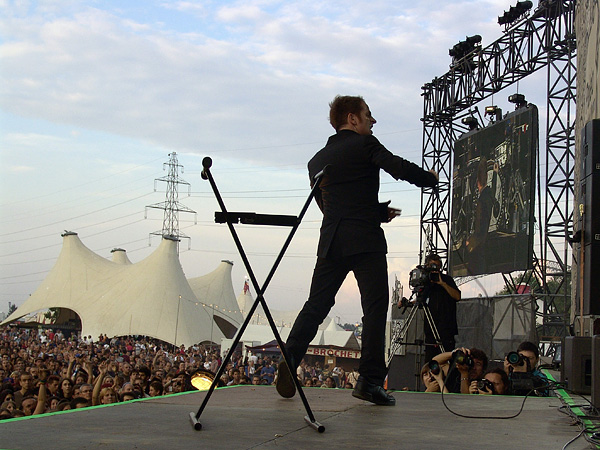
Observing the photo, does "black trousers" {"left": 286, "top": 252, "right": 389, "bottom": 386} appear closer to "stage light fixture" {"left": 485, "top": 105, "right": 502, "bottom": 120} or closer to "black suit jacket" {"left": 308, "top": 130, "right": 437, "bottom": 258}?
"black suit jacket" {"left": 308, "top": 130, "right": 437, "bottom": 258}

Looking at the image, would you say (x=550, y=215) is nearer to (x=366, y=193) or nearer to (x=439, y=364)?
(x=439, y=364)

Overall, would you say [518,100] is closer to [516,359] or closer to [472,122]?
[472,122]

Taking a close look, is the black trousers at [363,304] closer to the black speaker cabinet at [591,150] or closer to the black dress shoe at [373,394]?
the black dress shoe at [373,394]

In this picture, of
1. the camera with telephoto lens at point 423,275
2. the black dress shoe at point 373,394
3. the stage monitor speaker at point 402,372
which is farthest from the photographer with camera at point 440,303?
the stage monitor speaker at point 402,372

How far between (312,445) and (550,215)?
518 inches

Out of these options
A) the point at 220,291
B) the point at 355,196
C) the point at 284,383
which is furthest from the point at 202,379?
the point at 220,291

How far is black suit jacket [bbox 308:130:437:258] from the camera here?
3.62 m

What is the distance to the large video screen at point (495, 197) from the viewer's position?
14.0m

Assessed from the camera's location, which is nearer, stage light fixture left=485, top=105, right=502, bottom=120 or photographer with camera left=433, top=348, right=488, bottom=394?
photographer with camera left=433, top=348, right=488, bottom=394

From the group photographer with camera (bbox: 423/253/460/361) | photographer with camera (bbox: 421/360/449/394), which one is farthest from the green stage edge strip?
photographer with camera (bbox: 423/253/460/361)

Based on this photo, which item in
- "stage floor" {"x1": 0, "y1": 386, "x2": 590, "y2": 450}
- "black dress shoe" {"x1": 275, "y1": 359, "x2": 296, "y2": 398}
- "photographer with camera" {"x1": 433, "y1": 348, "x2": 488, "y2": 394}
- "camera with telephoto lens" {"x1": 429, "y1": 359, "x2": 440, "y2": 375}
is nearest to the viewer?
"stage floor" {"x1": 0, "y1": 386, "x2": 590, "y2": 450}

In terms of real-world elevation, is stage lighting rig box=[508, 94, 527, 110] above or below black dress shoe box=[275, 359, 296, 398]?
above

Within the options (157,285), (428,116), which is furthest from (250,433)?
(157,285)

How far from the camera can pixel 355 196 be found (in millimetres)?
3693
